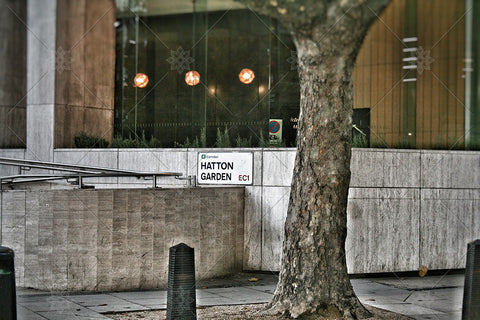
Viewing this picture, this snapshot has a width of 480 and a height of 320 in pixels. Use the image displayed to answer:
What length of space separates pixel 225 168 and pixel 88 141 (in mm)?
4315

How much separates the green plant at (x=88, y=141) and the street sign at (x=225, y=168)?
3612mm

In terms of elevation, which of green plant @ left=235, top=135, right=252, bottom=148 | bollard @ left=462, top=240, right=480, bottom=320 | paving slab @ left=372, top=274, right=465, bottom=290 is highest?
green plant @ left=235, top=135, right=252, bottom=148

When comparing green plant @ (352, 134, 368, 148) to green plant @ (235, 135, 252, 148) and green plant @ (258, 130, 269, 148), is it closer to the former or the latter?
green plant @ (258, 130, 269, 148)

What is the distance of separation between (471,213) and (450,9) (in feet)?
14.0

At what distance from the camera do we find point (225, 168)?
1188 centimetres

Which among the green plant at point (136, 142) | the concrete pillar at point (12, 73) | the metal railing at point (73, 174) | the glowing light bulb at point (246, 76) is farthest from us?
the concrete pillar at point (12, 73)

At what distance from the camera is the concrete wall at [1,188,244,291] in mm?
9625

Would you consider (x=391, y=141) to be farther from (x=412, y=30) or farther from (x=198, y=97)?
(x=198, y=97)

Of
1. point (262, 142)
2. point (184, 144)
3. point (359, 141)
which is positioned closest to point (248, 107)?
point (262, 142)

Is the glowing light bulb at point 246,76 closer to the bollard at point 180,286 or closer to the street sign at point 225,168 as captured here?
the street sign at point 225,168

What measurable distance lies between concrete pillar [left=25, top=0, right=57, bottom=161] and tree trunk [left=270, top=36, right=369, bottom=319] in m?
8.22

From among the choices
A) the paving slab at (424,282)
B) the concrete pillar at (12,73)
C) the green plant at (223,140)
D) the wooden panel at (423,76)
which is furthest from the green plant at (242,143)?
the concrete pillar at (12,73)

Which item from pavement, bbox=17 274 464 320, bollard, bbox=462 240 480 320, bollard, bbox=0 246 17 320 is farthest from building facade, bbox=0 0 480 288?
bollard, bbox=462 240 480 320

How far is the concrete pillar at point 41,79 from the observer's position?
14.5 metres
